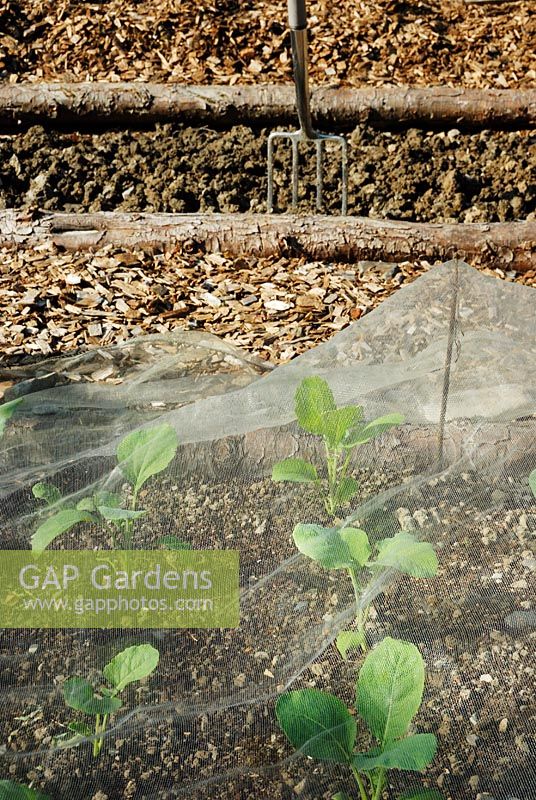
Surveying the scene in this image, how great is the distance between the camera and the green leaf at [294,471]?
1715mm

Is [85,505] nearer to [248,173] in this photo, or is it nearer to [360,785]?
[360,785]

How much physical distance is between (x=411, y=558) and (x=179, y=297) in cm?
191

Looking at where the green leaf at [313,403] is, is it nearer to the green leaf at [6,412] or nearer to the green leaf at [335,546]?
the green leaf at [335,546]

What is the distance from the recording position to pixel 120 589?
1543 millimetres

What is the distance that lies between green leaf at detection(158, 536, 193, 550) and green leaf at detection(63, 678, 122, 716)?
13.0 inches

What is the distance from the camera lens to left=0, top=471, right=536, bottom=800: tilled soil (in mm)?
1271

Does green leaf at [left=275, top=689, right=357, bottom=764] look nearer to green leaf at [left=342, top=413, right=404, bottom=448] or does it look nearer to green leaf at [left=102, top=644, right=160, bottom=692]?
green leaf at [left=102, top=644, right=160, bottom=692]

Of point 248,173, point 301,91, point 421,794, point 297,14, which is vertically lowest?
point 421,794

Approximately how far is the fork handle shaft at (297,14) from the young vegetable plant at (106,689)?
7.80 ft

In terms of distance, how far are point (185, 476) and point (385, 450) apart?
426 mm

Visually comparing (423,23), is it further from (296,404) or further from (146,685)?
(146,685)

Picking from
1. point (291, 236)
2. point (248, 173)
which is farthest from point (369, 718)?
point (248, 173)

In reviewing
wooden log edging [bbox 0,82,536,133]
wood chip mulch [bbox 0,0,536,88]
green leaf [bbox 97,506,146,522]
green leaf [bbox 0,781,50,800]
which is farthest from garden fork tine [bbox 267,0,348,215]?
green leaf [bbox 0,781,50,800]

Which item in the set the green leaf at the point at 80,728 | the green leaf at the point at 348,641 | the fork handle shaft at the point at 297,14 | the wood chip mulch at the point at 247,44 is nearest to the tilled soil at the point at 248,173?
the wood chip mulch at the point at 247,44
